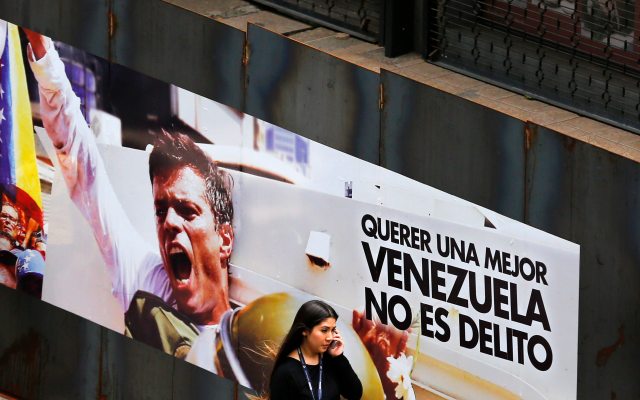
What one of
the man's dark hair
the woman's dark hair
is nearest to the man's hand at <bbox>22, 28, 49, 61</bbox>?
the man's dark hair

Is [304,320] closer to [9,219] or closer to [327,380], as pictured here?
[327,380]

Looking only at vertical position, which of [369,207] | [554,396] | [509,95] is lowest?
[554,396]

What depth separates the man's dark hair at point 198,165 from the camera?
36.2 feet

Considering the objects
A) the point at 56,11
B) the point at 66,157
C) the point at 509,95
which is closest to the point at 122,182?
the point at 66,157

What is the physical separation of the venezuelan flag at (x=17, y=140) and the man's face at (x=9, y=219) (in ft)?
0.18

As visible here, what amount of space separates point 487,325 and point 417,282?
0.54 m

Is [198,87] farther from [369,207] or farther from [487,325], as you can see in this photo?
[487,325]

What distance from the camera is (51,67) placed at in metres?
11.8

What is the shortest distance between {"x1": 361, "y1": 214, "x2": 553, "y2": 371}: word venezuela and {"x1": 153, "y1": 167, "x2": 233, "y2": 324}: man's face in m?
1.22

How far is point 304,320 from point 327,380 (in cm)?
42

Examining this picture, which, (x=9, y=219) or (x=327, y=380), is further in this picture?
(x=9, y=219)

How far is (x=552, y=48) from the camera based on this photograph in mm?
10062

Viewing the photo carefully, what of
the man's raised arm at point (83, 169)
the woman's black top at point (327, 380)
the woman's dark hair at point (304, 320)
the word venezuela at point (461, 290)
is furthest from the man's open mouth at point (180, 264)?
the word venezuela at point (461, 290)

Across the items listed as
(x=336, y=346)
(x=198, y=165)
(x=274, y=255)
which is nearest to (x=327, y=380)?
(x=336, y=346)
